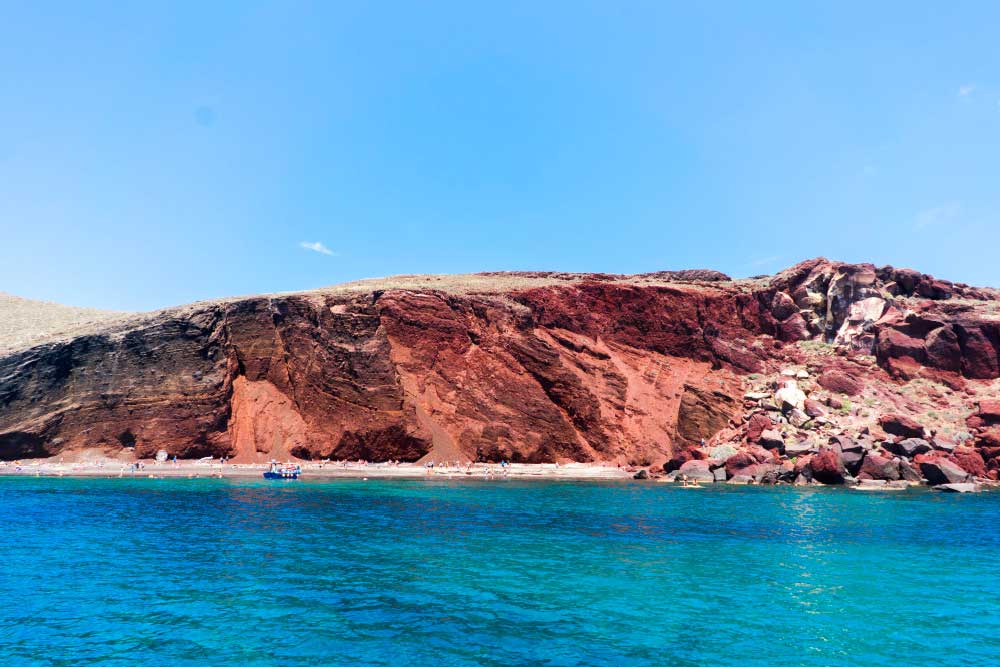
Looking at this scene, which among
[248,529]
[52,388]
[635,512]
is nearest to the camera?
[248,529]

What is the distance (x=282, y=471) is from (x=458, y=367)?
70.5ft

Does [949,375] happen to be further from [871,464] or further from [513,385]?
[513,385]

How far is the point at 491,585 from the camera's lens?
738 inches

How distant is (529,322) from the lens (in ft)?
234

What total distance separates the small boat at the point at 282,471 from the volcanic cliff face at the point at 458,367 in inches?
178

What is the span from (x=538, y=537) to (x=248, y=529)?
13.3 m

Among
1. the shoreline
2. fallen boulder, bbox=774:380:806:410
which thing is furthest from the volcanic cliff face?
fallen boulder, bbox=774:380:806:410

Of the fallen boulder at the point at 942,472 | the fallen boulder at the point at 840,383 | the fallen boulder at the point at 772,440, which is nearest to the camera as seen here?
the fallen boulder at the point at 942,472

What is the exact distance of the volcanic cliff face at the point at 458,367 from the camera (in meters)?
62.1

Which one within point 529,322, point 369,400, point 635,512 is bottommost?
point 635,512

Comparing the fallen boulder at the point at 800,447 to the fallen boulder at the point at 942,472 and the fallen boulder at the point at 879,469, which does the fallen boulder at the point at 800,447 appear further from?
the fallen boulder at the point at 942,472

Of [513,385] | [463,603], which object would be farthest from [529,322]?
[463,603]

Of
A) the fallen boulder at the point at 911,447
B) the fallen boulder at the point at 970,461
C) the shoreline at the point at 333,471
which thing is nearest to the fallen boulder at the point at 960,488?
the fallen boulder at the point at 970,461

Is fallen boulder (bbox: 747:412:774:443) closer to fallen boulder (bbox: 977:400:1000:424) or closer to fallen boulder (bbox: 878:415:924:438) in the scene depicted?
fallen boulder (bbox: 878:415:924:438)
